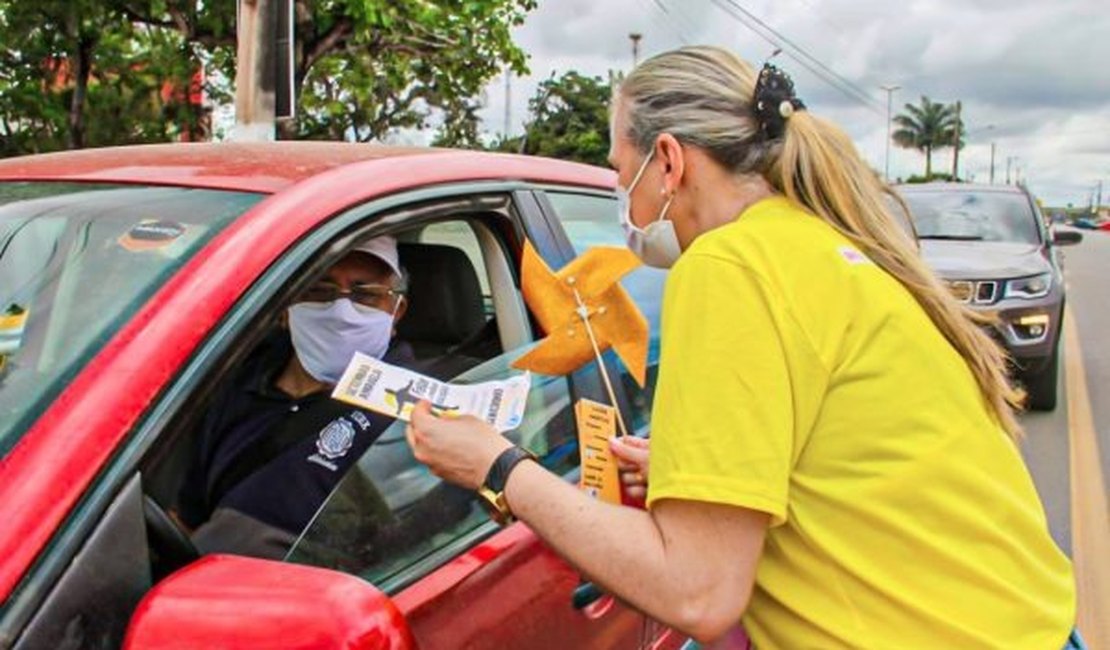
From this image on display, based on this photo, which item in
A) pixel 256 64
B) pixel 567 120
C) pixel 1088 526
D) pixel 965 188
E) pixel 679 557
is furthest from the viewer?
pixel 567 120

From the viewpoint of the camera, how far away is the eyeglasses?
6.66ft

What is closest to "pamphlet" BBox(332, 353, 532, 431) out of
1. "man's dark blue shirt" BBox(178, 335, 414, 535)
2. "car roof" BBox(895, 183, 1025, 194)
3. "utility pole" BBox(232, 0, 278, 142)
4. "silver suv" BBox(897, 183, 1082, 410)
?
"man's dark blue shirt" BBox(178, 335, 414, 535)

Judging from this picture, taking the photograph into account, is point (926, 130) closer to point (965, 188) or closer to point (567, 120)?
point (567, 120)

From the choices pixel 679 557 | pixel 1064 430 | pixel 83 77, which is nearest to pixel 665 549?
pixel 679 557

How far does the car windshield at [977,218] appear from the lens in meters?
7.88

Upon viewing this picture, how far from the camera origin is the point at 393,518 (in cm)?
165

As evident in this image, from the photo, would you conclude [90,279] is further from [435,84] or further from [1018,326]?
[435,84]

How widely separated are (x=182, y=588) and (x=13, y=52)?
13.4m

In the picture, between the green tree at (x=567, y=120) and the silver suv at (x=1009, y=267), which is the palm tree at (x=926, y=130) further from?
the silver suv at (x=1009, y=267)

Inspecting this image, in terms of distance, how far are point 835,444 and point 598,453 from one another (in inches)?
25.0

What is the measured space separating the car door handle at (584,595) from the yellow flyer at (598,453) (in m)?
0.18

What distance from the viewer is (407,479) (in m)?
1.69

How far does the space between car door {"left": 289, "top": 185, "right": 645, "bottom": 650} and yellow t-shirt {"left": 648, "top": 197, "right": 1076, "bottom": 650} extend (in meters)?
0.49

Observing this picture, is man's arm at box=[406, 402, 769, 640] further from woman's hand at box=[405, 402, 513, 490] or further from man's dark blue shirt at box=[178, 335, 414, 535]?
man's dark blue shirt at box=[178, 335, 414, 535]
